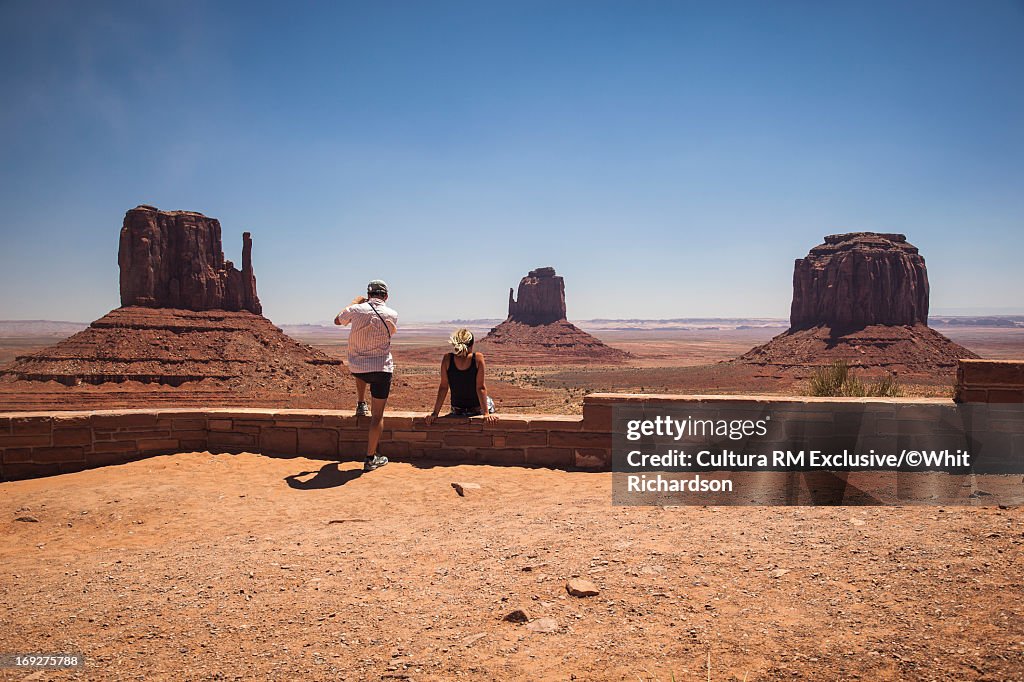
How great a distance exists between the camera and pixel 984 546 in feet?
11.9

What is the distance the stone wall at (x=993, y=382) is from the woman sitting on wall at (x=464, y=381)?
18.6 feet

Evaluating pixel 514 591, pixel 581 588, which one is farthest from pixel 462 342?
pixel 581 588

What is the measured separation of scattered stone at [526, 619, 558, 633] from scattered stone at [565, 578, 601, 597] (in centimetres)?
30

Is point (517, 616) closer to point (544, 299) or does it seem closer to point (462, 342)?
point (462, 342)

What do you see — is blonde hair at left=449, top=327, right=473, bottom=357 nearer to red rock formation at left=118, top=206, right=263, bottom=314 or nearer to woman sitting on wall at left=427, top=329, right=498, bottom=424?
woman sitting on wall at left=427, top=329, right=498, bottom=424

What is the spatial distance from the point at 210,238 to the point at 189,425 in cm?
4351

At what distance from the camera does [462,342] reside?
7188 millimetres

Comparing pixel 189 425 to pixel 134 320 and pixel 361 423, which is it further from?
pixel 134 320

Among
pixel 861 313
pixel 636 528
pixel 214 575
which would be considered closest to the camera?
pixel 214 575

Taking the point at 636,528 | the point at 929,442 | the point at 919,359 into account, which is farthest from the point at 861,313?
the point at 636,528

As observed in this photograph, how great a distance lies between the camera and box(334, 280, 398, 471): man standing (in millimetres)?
6719

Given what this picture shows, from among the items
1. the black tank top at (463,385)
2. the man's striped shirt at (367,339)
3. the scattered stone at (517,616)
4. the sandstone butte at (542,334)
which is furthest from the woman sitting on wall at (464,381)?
the sandstone butte at (542,334)

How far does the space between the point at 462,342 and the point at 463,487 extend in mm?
1911

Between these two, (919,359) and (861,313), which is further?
(861,313)
